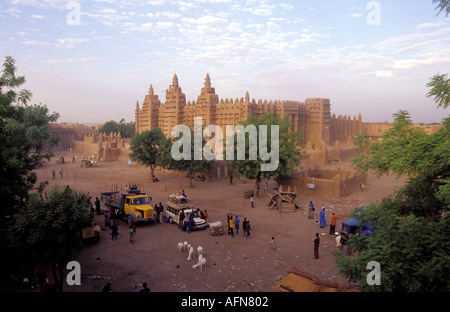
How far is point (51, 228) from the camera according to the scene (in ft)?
33.9

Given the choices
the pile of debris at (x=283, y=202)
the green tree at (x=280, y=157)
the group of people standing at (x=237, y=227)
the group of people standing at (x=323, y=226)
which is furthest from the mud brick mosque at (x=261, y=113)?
the group of people standing at (x=237, y=227)

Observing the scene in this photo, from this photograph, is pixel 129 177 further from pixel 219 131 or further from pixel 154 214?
pixel 154 214

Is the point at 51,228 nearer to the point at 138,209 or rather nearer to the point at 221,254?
the point at 221,254

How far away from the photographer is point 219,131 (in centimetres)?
4544

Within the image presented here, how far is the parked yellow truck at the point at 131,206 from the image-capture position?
797 inches

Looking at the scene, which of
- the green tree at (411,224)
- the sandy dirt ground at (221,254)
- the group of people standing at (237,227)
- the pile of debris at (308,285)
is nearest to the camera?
the green tree at (411,224)

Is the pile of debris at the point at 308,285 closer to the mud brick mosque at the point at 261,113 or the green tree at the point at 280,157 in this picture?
the green tree at the point at 280,157

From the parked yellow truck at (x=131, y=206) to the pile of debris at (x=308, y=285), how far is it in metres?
13.6

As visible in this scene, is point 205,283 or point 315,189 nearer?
point 205,283

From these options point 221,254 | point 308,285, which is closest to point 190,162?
point 221,254
